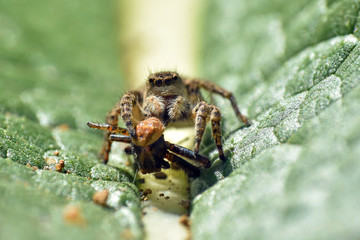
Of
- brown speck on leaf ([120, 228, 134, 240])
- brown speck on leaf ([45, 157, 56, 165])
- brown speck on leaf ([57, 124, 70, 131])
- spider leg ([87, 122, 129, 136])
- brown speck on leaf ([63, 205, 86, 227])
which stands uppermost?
brown speck on leaf ([57, 124, 70, 131])

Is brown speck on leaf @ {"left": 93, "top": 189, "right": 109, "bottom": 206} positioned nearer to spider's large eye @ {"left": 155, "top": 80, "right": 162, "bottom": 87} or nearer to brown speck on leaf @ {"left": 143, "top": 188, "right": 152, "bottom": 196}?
brown speck on leaf @ {"left": 143, "top": 188, "right": 152, "bottom": 196}

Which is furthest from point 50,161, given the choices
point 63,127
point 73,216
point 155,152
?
point 63,127

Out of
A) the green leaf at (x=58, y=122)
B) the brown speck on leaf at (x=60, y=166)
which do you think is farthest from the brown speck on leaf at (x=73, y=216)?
the brown speck on leaf at (x=60, y=166)

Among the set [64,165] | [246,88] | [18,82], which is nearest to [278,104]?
[246,88]

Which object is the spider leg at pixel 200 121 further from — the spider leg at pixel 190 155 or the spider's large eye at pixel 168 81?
the spider's large eye at pixel 168 81

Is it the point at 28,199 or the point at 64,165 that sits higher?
the point at 64,165

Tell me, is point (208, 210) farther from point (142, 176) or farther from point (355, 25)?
point (355, 25)

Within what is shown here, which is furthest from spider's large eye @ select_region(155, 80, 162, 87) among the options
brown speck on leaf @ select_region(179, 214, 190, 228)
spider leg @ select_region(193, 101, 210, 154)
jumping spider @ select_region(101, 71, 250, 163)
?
brown speck on leaf @ select_region(179, 214, 190, 228)
